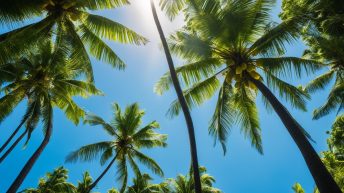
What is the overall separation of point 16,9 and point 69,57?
2.96 meters

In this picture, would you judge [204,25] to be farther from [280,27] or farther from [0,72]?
[0,72]

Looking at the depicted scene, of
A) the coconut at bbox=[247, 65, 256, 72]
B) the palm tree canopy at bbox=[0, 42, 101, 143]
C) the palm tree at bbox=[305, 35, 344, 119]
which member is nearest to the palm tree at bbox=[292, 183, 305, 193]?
the palm tree at bbox=[305, 35, 344, 119]

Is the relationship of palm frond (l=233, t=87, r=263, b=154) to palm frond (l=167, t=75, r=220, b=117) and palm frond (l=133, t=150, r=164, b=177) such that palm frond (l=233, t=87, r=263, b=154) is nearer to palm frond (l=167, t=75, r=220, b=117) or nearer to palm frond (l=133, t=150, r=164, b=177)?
palm frond (l=167, t=75, r=220, b=117)

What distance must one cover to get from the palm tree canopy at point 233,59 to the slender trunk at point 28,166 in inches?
260

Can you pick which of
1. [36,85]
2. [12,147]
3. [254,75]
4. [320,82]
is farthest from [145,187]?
[254,75]

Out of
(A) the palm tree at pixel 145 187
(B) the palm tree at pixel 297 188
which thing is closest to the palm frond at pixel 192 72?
(A) the palm tree at pixel 145 187

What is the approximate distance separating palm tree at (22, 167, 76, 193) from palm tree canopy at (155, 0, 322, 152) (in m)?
15.3

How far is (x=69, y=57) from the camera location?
12.8 metres

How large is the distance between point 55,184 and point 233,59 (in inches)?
747

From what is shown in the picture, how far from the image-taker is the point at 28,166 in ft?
43.1

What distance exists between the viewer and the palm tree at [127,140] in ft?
61.6

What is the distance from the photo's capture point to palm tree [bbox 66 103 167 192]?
1877cm

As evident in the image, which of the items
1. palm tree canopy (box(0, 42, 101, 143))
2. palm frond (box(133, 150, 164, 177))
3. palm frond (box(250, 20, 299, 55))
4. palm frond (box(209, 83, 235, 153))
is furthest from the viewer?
palm frond (box(133, 150, 164, 177))

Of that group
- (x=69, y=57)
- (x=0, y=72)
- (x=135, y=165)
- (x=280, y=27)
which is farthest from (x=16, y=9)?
(x=135, y=165)
